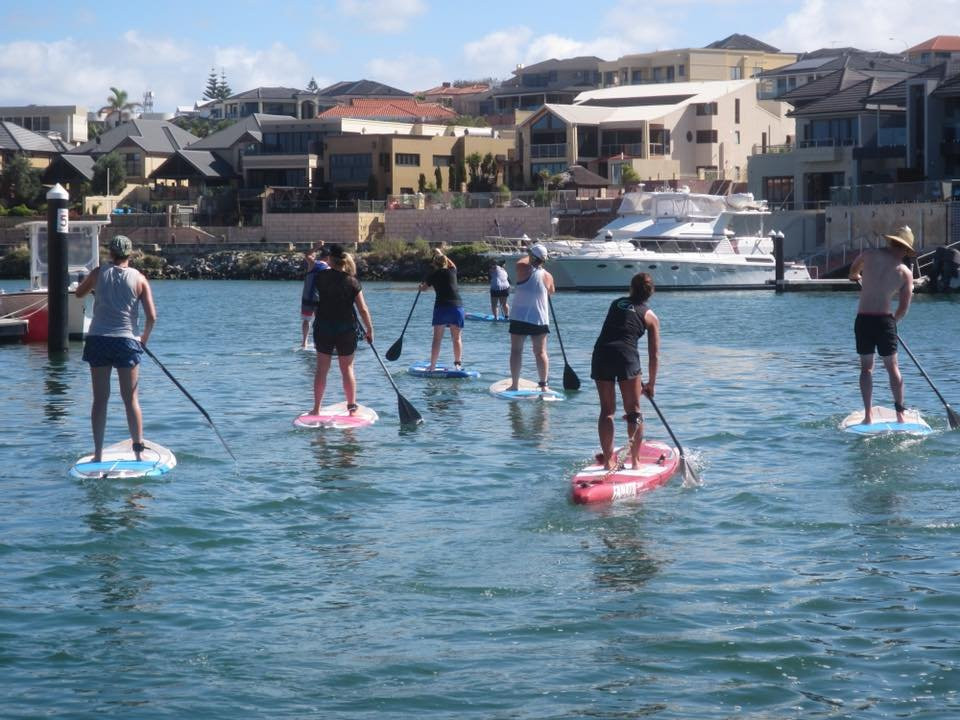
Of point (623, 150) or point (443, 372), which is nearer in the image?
point (443, 372)

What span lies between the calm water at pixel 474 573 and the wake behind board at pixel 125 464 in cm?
17

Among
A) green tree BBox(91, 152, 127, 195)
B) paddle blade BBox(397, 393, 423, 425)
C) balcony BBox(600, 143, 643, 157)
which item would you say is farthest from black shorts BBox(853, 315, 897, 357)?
green tree BBox(91, 152, 127, 195)

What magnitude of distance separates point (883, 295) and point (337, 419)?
5825mm

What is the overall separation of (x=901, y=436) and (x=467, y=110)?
403 feet

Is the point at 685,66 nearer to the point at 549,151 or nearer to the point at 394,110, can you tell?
the point at 394,110

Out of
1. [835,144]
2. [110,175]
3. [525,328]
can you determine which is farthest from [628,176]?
[525,328]

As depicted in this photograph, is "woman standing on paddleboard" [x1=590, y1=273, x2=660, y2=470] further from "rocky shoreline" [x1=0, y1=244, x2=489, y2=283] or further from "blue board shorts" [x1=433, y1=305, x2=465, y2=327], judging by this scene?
"rocky shoreline" [x1=0, y1=244, x2=489, y2=283]

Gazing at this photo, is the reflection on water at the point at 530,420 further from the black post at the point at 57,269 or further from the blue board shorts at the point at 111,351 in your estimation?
the black post at the point at 57,269

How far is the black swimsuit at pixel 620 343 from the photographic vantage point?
11.2m

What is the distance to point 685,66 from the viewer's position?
119 metres

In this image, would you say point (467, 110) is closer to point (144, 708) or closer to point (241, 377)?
point (241, 377)

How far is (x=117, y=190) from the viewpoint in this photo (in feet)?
293

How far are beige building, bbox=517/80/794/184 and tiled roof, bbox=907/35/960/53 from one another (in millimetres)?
35194

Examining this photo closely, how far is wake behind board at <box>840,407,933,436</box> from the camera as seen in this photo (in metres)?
14.3
